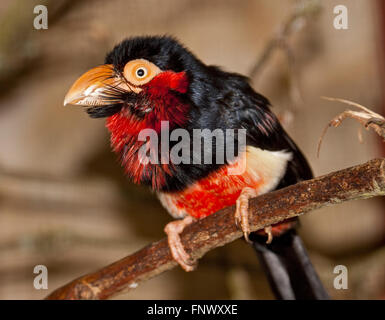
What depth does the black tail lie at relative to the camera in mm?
2166

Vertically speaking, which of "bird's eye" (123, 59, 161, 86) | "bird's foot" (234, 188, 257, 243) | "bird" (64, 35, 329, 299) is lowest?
"bird's foot" (234, 188, 257, 243)

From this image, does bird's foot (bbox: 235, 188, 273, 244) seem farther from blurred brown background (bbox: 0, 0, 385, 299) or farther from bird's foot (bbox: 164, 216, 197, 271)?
blurred brown background (bbox: 0, 0, 385, 299)

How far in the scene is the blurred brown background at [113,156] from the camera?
3.03 m

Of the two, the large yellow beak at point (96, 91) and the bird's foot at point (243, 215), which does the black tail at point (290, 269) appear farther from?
the large yellow beak at point (96, 91)

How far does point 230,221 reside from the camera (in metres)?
1.74

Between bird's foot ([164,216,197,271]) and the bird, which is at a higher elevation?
the bird

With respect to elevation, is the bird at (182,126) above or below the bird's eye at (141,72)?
below

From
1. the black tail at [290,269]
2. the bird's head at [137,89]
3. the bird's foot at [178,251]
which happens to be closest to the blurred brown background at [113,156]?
the black tail at [290,269]

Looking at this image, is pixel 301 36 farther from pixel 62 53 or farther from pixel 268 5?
pixel 62 53

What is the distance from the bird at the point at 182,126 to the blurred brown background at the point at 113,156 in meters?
1.09

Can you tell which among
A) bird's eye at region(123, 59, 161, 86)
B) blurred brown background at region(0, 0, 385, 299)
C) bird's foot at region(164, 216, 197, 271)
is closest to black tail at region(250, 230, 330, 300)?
bird's foot at region(164, 216, 197, 271)

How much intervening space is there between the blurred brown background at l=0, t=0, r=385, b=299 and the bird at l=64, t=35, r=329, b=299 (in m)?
1.09
